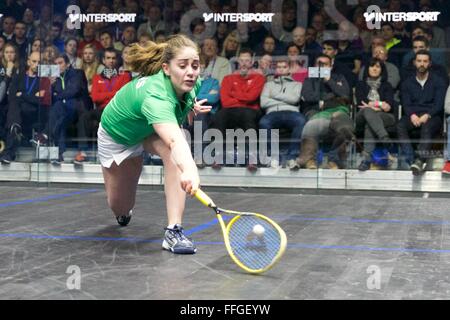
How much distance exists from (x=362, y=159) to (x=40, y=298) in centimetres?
537

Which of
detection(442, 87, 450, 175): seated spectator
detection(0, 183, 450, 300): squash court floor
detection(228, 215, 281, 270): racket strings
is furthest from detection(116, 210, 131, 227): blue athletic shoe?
detection(442, 87, 450, 175): seated spectator

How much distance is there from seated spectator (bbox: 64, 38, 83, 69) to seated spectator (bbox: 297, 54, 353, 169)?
2480mm

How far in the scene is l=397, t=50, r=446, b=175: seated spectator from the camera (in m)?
7.48

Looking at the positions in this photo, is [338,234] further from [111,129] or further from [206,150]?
[206,150]

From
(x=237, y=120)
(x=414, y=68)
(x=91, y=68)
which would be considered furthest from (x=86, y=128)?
(x=414, y=68)

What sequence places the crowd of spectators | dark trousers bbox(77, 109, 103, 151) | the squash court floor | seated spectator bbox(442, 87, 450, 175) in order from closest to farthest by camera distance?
the squash court floor < seated spectator bbox(442, 87, 450, 175) < the crowd of spectators < dark trousers bbox(77, 109, 103, 151)

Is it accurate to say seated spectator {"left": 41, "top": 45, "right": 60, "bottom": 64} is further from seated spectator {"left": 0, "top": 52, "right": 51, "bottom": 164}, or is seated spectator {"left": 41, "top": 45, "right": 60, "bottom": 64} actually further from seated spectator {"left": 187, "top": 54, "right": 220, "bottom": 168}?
seated spectator {"left": 187, "top": 54, "right": 220, "bottom": 168}

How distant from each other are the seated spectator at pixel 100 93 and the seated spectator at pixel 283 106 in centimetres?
153

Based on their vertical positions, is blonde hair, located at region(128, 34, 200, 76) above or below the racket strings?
above

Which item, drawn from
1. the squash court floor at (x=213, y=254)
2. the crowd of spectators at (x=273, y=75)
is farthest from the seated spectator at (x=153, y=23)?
the squash court floor at (x=213, y=254)

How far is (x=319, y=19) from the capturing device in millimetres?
7852

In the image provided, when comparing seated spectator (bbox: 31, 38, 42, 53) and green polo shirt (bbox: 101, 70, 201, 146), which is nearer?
green polo shirt (bbox: 101, 70, 201, 146)

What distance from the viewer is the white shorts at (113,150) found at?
428 cm
